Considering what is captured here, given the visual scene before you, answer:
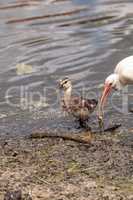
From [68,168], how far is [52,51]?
6.33 m

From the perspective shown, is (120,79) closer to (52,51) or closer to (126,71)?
(126,71)

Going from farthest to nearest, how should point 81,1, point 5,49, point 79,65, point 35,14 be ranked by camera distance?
point 81,1 < point 35,14 < point 5,49 < point 79,65

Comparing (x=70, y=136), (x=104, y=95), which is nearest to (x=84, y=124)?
(x=104, y=95)

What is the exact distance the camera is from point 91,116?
9.48 meters

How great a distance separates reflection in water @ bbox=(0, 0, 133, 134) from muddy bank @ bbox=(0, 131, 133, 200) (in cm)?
104

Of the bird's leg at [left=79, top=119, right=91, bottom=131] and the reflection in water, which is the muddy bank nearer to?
the bird's leg at [left=79, top=119, right=91, bottom=131]

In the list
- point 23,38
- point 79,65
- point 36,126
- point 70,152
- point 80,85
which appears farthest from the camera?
point 23,38

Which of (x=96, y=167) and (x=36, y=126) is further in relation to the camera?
(x=36, y=126)

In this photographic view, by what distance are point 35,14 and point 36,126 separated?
8632 mm

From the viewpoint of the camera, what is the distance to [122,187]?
6.49m

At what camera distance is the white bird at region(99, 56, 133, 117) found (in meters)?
9.20

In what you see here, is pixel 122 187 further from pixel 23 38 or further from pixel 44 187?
pixel 23 38

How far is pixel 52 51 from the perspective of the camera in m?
13.2

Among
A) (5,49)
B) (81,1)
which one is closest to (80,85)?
(5,49)
